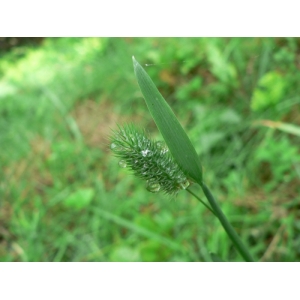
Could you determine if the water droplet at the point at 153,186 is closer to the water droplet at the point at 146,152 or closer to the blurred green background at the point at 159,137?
the water droplet at the point at 146,152

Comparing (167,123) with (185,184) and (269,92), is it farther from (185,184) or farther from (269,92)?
(269,92)

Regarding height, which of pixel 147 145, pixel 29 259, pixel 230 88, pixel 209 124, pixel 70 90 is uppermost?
pixel 70 90

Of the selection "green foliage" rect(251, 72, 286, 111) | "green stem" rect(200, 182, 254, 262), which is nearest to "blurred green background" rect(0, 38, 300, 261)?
"green foliage" rect(251, 72, 286, 111)

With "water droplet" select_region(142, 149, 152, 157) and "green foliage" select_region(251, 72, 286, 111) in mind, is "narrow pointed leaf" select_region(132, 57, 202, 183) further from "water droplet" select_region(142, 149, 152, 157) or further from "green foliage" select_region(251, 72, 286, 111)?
"green foliage" select_region(251, 72, 286, 111)

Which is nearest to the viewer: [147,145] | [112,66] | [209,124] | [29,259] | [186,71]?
[147,145]

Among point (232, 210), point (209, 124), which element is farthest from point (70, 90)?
point (232, 210)

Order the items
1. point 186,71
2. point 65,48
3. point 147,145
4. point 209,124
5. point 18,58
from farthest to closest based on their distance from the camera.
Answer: point 18,58, point 65,48, point 186,71, point 209,124, point 147,145

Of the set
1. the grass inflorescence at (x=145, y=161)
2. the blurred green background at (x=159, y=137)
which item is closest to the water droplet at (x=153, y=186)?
the grass inflorescence at (x=145, y=161)

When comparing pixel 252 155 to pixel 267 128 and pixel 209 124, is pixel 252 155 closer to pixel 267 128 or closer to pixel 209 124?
pixel 267 128
